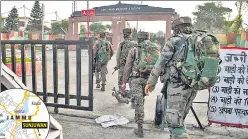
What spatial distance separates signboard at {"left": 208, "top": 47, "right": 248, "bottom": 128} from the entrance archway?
1970cm

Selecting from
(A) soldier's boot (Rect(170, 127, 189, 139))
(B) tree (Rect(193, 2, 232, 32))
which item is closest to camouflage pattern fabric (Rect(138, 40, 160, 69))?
(A) soldier's boot (Rect(170, 127, 189, 139))

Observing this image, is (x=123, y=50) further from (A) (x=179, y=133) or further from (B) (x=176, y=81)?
(A) (x=179, y=133)

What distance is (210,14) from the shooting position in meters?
43.3

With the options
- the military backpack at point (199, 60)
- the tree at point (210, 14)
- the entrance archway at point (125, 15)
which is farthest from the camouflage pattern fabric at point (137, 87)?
the tree at point (210, 14)

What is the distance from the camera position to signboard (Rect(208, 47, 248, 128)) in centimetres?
395

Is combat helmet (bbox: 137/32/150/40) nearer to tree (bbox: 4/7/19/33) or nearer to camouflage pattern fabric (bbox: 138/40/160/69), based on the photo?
camouflage pattern fabric (bbox: 138/40/160/69)

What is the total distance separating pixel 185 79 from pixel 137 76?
1189 millimetres

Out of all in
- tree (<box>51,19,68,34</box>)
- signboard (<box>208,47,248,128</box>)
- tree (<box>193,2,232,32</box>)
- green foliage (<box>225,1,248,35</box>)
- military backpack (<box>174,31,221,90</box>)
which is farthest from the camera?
tree (<box>51,19,68,34</box>)

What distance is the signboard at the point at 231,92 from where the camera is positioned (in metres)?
3.95

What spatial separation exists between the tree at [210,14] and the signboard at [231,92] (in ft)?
127

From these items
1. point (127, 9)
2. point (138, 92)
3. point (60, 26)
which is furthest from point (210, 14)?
point (138, 92)

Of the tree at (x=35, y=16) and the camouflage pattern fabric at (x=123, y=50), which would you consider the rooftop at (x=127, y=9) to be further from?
the tree at (x=35, y=16)

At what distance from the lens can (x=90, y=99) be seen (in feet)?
13.5

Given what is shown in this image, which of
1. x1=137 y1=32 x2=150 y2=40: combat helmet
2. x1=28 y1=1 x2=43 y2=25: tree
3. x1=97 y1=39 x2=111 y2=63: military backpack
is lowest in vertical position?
x1=97 y1=39 x2=111 y2=63: military backpack
